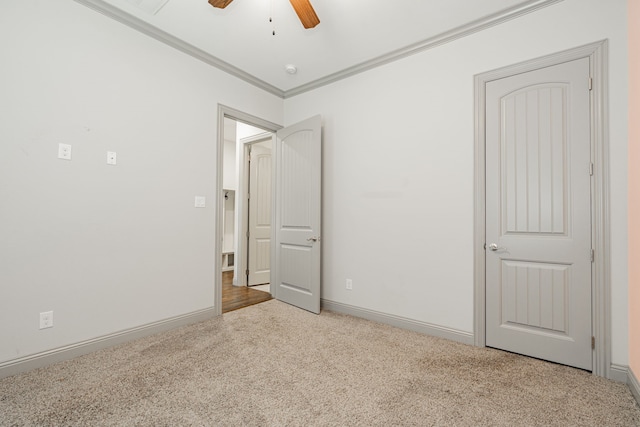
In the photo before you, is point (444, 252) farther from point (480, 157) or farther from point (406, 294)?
point (480, 157)

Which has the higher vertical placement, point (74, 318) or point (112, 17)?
point (112, 17)

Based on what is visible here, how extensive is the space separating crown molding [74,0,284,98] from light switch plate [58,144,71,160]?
113 cm

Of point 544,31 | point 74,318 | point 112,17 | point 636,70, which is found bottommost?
point 74,318

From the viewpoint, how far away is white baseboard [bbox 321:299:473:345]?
255cm

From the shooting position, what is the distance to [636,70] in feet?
5.89

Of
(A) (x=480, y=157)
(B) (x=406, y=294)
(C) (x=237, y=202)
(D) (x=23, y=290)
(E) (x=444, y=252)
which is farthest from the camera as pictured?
(C) (x=237, y=202)

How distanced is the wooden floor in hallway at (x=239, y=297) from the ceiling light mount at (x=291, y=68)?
2.84 m

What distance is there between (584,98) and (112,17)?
3729 millimetres

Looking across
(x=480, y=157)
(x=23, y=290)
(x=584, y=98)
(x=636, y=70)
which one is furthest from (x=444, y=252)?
(x=23, y=290)

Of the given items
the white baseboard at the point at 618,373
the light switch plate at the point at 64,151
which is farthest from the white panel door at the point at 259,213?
the white baseboard at the point at 618,373

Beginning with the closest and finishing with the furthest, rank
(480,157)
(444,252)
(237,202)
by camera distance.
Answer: (480,157) → (444,252) → (237,202)

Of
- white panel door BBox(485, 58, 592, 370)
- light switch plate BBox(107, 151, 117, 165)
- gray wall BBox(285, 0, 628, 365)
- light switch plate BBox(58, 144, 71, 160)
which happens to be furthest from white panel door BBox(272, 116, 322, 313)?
light switch plate BBox(58, 144, 71, 160)

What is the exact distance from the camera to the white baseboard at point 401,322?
2.55m

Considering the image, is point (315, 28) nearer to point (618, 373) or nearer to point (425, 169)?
point (425, 169)
